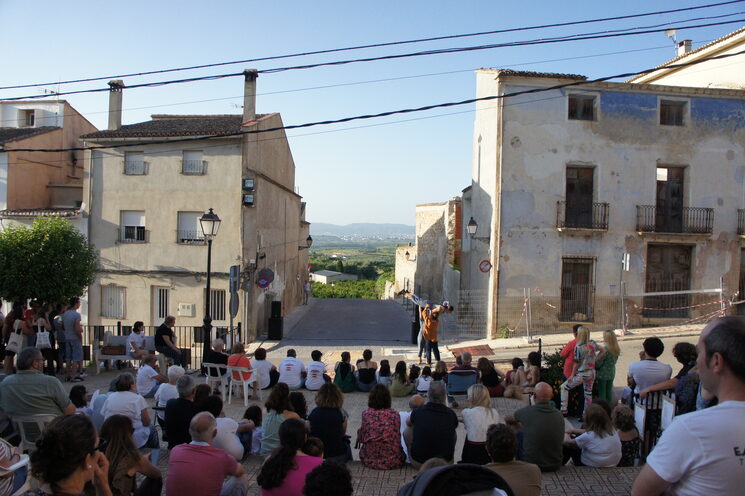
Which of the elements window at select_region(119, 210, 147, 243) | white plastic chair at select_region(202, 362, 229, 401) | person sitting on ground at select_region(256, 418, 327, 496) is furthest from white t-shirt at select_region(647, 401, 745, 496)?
window at select_region(119, 210, 147, 243)

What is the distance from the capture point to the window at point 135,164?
2098cm

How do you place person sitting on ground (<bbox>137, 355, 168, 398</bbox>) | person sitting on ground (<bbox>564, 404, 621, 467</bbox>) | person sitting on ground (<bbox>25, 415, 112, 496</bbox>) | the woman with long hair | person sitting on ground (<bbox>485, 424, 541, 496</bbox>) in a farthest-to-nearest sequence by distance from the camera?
1. person sitting on ground (<bbox>137, 355, 168, 398</bbox>)
2. the woman with long hair
3. person sitting on ground (<bbox>564, 404, 621, 467</bbox>)
4. person sitting on ground (<bbox>485, 424, 541, 496</bbox>)
5. person sitting on ground (<bbox>25, 415, 112, 496</bbox>)

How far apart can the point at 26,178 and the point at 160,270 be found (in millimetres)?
7911

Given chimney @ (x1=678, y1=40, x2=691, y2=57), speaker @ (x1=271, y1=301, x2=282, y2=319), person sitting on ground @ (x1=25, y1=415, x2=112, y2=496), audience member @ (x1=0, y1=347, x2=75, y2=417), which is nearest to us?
person sitting on ground @ (x1=25, y1=415, x2=112, y2=496)

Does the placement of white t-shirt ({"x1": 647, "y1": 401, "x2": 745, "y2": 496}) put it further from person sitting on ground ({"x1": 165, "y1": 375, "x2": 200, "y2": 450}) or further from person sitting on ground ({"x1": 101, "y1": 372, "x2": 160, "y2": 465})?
person sitting on ground ({"x1": 101, "y1": 372, "x2": 160, "y2": 465})

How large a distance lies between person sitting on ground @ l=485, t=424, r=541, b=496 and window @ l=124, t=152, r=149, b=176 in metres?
19.3

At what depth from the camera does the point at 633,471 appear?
20.1 feet

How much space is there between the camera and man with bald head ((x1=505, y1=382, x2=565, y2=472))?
6000mm

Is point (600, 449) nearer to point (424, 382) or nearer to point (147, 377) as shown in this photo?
point (424, 382)

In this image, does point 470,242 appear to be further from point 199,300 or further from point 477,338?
point 199,300

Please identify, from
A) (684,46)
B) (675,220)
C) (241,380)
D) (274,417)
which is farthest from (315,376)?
(684,46)

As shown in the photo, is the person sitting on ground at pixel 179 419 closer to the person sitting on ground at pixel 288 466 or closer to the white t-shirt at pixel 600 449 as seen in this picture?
the person sitting on ground at pixel 288 466

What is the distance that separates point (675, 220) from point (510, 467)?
18.9 meters

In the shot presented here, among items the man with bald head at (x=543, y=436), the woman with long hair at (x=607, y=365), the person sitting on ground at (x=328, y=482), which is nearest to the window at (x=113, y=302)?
the woman with long hair at (x=607, y=365)
